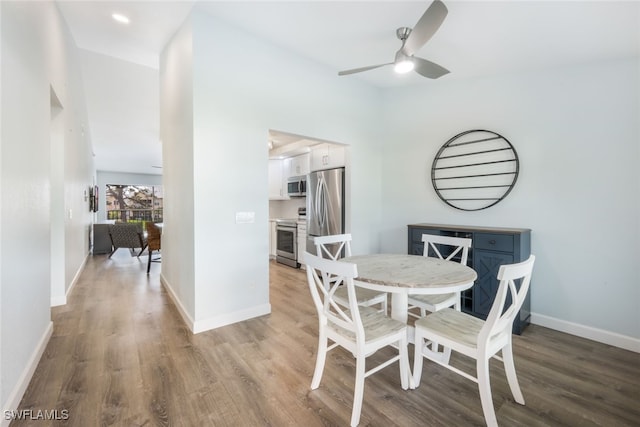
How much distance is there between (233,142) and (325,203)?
6.36 ft

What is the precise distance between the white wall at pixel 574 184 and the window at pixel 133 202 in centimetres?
1312

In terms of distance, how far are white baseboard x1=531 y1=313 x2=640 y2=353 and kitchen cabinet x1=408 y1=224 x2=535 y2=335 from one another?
0.40 ft

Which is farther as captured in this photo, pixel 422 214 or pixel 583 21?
pixel 422 214

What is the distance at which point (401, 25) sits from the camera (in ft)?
8.25

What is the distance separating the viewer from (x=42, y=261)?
2248 mm

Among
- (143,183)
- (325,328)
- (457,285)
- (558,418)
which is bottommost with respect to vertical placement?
(558,418)

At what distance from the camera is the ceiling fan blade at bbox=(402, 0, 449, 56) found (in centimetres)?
176

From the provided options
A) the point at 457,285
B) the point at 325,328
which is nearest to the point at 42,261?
the point at 325,328

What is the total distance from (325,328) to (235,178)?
1724 mm

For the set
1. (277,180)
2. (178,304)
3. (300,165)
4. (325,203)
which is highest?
(300,165)

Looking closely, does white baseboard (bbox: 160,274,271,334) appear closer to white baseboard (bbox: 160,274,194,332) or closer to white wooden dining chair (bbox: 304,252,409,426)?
white baseboard (bbox: 160,274,194,332)

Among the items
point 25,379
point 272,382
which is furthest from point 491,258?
point 25,379

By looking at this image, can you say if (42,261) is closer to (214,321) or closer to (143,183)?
(214,321)

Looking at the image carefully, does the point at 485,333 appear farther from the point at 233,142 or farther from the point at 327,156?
the point at 327,156
